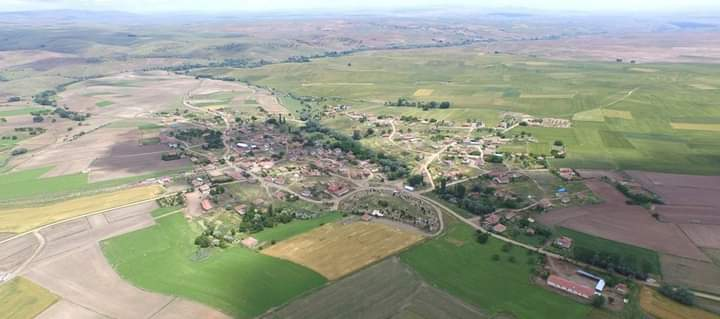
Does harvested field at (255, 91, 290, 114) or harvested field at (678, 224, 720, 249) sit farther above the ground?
harvested field at (255, 91, 290, 114)

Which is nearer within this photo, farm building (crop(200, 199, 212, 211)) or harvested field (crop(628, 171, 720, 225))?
harvested field (crop(628, 171, 720, 225))

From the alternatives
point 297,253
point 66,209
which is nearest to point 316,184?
point 297,253

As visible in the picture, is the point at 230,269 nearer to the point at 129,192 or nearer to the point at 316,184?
the point at 316,184

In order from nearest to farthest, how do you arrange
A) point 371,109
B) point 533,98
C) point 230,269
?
point 230,269 → point 371,109 → point 533,98

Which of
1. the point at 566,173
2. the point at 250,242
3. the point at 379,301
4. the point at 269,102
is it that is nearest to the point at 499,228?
the point at 379,301

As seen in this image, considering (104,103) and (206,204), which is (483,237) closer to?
(206,204)

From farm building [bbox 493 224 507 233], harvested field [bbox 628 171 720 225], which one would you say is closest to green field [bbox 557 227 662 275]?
farm building [bbox 493 224 507 233]

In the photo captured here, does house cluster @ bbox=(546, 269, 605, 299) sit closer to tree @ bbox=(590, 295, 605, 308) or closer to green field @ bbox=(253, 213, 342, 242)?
tree @ bbox=(590, 295, 605, 308)
